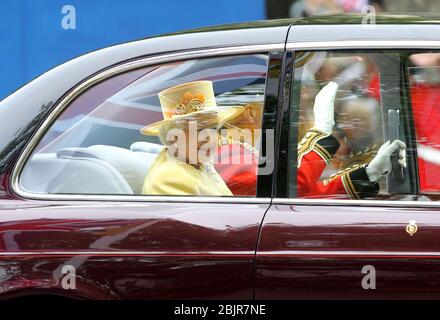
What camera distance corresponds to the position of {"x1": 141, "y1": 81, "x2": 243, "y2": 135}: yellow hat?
3.08 meters

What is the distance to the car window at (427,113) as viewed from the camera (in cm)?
292

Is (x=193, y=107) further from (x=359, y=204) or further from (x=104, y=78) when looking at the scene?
(x=359, y=204)

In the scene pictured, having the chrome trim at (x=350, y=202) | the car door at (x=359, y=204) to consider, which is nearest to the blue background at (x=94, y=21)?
the car door at (x=359, y=204)

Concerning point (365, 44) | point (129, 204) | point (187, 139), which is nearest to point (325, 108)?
point (365, 44)

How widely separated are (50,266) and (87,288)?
14 cm

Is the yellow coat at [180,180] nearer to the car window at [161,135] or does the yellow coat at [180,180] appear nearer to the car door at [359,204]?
the car window at [161,135]

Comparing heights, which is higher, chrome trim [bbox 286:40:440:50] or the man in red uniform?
chrome trim [bbox 286:40:440:50]

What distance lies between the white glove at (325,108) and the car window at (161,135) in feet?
0.63

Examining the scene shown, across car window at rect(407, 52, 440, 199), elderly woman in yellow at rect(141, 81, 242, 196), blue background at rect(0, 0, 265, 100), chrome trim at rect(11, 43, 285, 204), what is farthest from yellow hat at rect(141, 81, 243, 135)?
blue background at rect(0, 0, 265, 100)

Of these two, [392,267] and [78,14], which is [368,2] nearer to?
[78,14]

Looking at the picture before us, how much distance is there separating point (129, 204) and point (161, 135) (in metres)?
0.30

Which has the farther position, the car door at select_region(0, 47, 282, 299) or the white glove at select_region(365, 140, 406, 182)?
the white glove at select_region(365, 140, 406, 182)

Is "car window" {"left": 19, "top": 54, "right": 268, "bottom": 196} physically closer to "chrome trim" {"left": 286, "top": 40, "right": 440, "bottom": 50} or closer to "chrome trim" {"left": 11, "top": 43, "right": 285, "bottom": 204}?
"chrome trim" {"left": 11, "top": 43, "right": 285, "bottom": 204}

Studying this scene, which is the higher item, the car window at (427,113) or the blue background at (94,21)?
the blue background at (94,21)
